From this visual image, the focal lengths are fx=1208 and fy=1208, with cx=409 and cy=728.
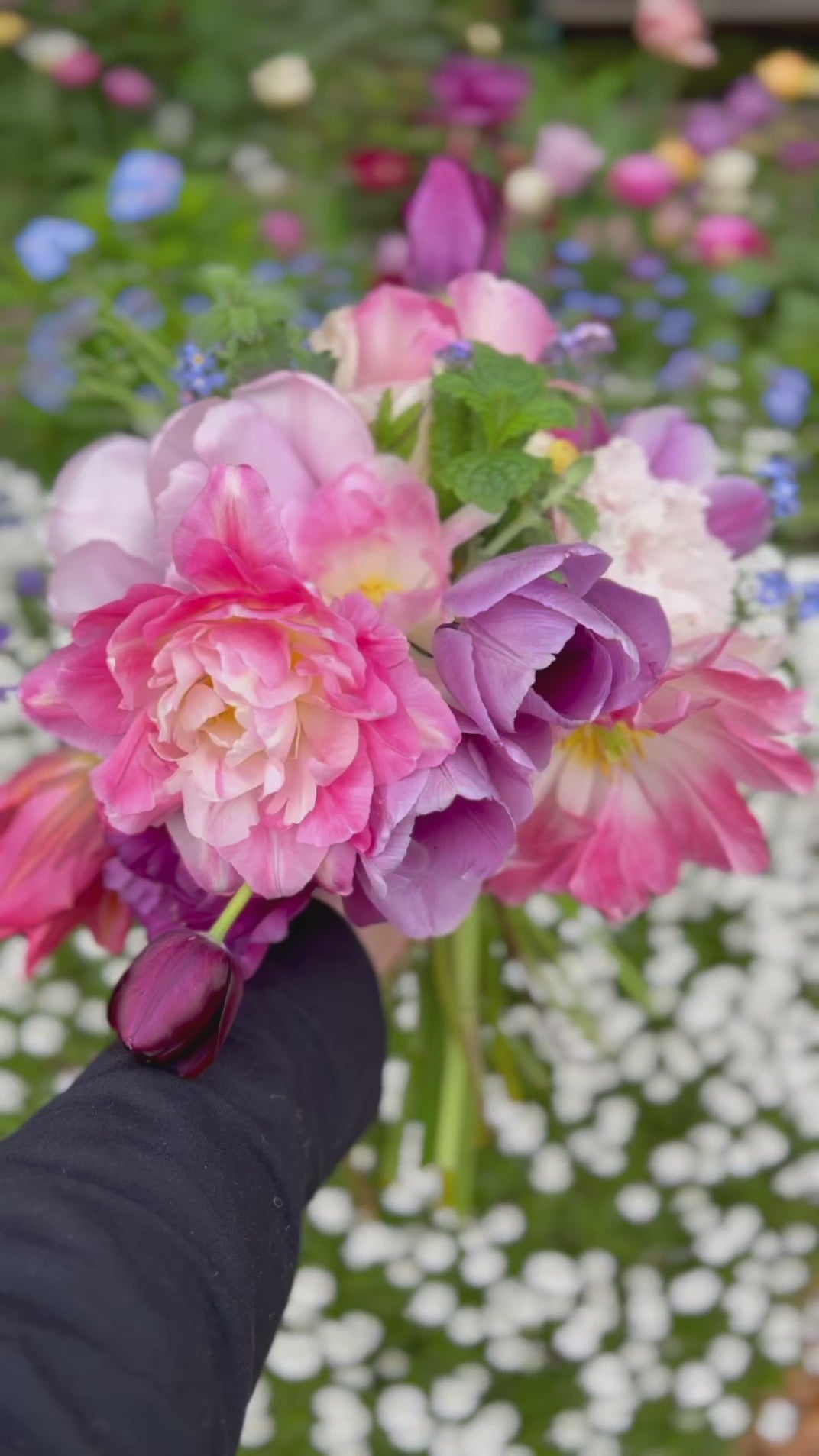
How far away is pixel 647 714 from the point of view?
44 cm

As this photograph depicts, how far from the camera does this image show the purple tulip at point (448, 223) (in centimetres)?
59

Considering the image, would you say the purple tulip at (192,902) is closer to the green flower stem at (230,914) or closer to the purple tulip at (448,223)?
the green flower stem at (230,914)

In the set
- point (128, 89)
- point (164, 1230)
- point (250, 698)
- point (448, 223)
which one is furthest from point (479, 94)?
point (164, 1230)

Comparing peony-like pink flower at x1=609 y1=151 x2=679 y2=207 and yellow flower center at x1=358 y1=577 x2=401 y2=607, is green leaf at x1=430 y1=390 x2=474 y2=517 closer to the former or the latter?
yellow flower center at x1=358 y1=577 x2=401 y2=607

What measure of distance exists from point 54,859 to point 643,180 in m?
1.14

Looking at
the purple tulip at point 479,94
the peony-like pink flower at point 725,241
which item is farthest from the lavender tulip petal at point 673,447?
the purple tulip at point 479,94

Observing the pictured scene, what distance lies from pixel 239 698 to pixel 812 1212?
0.78 meters

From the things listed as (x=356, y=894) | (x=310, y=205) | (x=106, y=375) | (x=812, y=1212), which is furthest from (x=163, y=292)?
(x=812, y=1212)

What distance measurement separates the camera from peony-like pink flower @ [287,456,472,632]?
1.43 ft

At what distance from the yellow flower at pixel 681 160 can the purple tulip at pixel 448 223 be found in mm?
921

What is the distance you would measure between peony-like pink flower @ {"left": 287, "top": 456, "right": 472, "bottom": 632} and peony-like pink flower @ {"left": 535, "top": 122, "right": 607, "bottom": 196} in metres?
1.10

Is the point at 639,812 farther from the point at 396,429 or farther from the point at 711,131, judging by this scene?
the point at 711,131

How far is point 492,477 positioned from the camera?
1.48 ft

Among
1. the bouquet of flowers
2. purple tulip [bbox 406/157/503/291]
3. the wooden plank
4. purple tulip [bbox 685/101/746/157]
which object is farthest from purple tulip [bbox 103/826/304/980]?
the wooden plank
